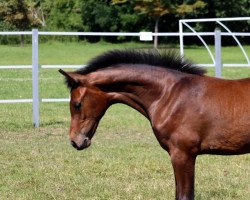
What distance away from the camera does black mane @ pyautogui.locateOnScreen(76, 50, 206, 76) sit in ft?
19.1

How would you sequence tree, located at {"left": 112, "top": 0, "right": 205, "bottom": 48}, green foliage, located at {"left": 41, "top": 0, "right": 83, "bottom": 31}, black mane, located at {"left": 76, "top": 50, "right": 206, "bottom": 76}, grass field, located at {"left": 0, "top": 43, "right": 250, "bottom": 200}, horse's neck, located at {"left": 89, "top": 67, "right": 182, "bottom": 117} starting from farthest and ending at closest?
1. green foliage, located at {"left": 41, "top": 0, "right": 83, "bottom": 31}
2. tree, located at {"left": 112, "top": 0, "right": 205, "bottom": 48}
3. grass field, located at {"left": 0, "top": 43, "right": 250, "bottom": 200}
4. black mane, located at {"left": 76, "top": 50, "right": 206, "bottom": 76}
5. horse's neck, located at {"left": 89, "top": 67, "right": 182, "bottom": 117}

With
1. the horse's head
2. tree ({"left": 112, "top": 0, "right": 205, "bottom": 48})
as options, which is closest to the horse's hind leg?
the horse's head

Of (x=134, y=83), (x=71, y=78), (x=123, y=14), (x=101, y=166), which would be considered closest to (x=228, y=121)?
(x=134, y=83)

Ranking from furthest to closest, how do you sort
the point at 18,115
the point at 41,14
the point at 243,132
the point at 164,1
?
1. the point at 41,14
2. the point at 164,1
3. the point at 18,115
4. the point at 243,132

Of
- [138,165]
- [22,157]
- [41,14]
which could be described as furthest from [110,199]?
[41,14]

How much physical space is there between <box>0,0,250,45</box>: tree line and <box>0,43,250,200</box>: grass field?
36.7m

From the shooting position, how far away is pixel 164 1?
48375 millimetres

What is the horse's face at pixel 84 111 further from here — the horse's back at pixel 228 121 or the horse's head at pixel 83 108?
the horse's back at pixel 228 121

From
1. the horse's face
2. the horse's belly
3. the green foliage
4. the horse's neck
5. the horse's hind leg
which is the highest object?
the horse's neck

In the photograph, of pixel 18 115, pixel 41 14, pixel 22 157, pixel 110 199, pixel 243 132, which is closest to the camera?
pixel 243 132

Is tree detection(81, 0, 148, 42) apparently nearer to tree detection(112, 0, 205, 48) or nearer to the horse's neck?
tree detection(112, 0, 205, 48)

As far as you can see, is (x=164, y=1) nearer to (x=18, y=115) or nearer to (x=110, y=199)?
(x=18, y=115)

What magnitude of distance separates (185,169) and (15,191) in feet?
8.59

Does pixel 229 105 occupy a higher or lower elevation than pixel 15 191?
higher
